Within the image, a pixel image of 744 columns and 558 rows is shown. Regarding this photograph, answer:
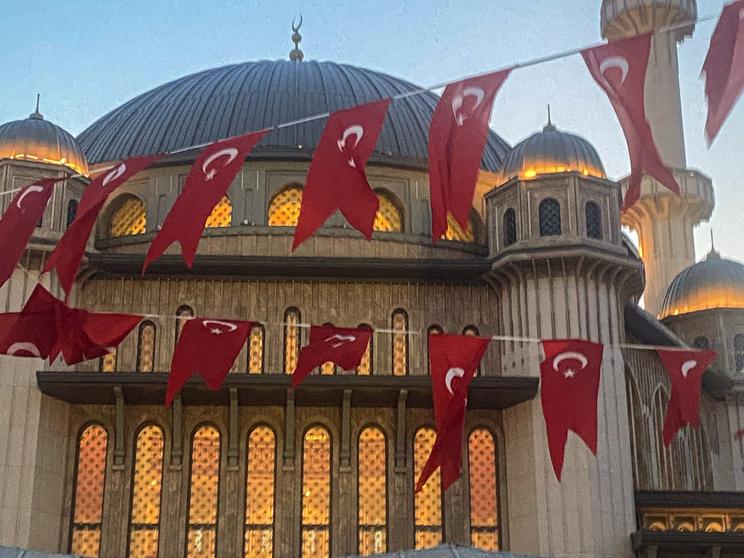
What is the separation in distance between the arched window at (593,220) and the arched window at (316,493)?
26.4 ft

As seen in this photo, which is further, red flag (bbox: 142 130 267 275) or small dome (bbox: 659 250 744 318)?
small dome (bbox: 659 250 744 318)

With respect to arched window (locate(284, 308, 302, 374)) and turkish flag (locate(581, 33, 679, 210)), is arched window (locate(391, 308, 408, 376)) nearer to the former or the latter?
arched window (locate(284, 308, 302, 374))

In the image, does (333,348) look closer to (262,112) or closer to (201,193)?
(201,193)

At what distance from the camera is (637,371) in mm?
33969

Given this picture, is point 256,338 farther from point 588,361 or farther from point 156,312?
point 588,361

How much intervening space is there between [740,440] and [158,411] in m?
18.0

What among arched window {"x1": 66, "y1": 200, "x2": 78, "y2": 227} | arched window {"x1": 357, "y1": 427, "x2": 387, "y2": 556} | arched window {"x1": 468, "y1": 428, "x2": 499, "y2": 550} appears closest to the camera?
arched window {"x1": 357, "y1": 427, "x2": 387, "y2": 556}

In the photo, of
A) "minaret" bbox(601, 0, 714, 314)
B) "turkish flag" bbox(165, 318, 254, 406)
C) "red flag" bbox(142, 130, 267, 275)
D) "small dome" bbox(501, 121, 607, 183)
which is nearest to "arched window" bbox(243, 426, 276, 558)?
"turkish flag" bbox(165, 318, 254, 406)

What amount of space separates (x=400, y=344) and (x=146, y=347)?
6.19 metres

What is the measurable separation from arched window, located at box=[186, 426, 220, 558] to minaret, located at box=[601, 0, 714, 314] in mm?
26602

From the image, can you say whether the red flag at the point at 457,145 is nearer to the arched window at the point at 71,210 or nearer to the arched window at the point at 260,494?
the arched window at the point at 260,494

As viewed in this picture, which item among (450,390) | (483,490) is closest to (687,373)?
(450,390)

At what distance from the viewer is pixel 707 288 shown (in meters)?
42.1

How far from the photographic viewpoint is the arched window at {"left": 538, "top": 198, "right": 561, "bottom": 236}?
31.8m
